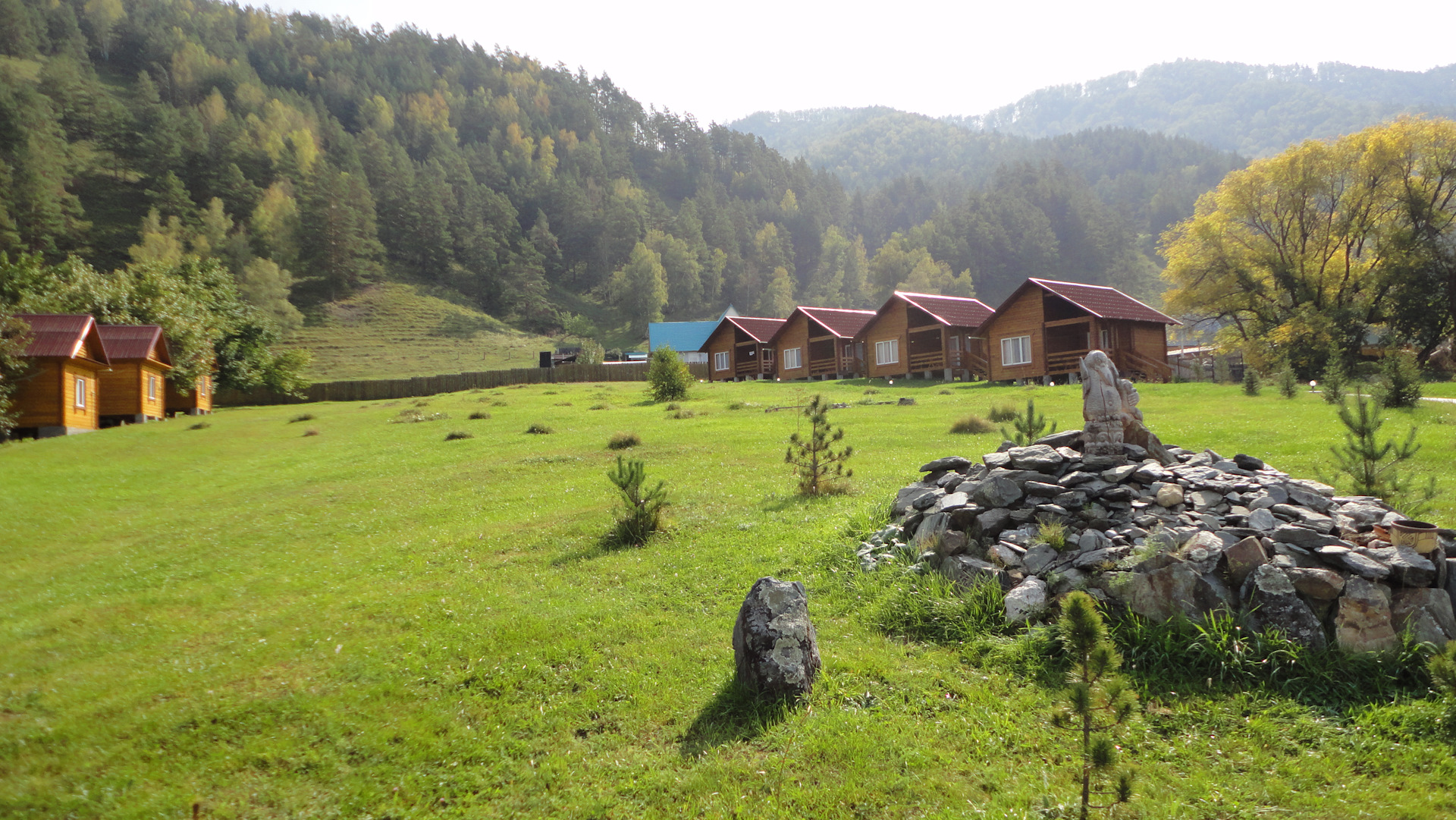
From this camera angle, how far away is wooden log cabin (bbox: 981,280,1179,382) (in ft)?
132

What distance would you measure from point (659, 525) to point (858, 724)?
603 cm

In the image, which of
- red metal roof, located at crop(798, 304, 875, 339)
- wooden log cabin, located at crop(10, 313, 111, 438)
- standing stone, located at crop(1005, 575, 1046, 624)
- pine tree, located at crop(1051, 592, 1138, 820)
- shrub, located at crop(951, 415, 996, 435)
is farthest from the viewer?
red metal roof, located at crop(798, 304, 875, 339)

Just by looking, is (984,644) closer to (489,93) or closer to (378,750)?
(378,750)

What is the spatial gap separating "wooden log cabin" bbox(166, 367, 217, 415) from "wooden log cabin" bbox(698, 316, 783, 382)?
125ft

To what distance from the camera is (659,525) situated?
11367 mm

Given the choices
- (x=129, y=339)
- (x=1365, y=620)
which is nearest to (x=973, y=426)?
(x=1365, y=620)

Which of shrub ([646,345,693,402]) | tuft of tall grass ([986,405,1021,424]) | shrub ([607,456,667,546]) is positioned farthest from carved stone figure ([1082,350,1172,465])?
shrub ([646,345,693,402])

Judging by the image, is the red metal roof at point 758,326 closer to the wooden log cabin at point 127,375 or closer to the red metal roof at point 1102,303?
the red metal roof at point 1102,303

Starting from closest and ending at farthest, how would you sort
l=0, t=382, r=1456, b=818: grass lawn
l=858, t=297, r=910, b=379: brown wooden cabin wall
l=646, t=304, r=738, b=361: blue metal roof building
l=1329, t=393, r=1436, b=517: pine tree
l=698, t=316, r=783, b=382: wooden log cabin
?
l=0, t=382, r=1456, b=818: grass lawn, l=1329, t=393, r=1436, b=517: pine tree, l=858, t=297, r=910, b=379: brown wooden cabin wall, l=698, t=316, r=783, b=382: wooden log cabin, l=646, t=304, r=738, b=361: blue metal roof building

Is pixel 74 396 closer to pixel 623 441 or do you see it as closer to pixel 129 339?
pixel 129 339

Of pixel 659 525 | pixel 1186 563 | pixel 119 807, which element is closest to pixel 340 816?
pixel 119 807

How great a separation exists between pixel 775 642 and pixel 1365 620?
5062mm

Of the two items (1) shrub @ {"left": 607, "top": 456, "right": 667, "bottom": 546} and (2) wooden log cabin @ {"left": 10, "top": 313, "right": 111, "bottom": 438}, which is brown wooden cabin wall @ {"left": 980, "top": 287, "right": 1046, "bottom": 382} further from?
(2) wooden log cabin @ {"left": 10, "top": 313, "right": 111, "bottom": 438}

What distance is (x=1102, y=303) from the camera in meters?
41.4
